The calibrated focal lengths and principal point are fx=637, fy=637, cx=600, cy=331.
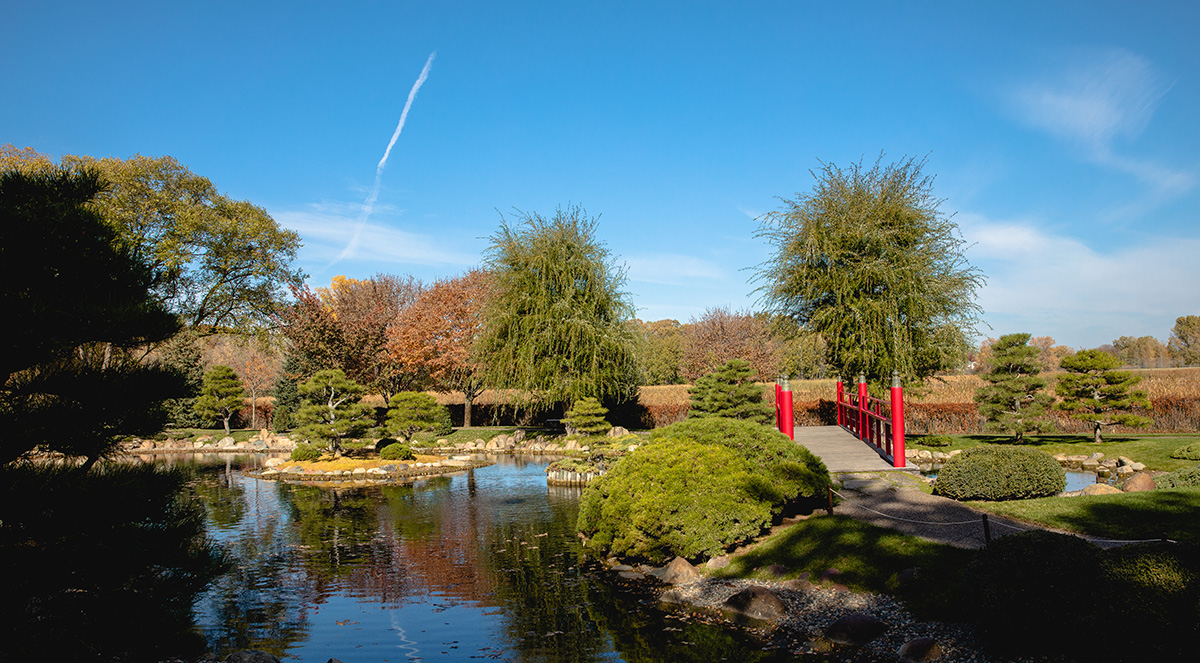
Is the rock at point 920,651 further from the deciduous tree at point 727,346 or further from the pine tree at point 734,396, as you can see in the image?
the deciduous tree at point 727,346

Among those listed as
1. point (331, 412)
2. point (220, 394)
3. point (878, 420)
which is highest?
point (220, 394)

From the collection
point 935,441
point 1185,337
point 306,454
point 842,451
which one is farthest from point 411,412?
point 1185,337

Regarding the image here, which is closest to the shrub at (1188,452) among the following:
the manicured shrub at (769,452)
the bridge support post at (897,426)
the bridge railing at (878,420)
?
the bridge railing at (878,420)

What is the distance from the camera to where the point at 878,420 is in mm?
15031

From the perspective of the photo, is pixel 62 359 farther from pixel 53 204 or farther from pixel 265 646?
pixel 265 646

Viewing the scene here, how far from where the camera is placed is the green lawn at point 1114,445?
49.1 feet

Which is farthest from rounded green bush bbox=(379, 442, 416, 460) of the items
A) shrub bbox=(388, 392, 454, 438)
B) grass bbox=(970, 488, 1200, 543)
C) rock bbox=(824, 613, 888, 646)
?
rock bbox=(824, 613, 888, 646)

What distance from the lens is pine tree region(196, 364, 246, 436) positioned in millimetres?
36250

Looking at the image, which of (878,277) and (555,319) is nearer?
(878,277)

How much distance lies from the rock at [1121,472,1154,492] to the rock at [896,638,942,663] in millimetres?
8012

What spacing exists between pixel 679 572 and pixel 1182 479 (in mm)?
8448

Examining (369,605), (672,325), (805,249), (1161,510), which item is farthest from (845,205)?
(672,325)

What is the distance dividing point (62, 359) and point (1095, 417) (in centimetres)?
2352

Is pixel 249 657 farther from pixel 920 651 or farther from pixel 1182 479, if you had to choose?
pixel 1182 479
